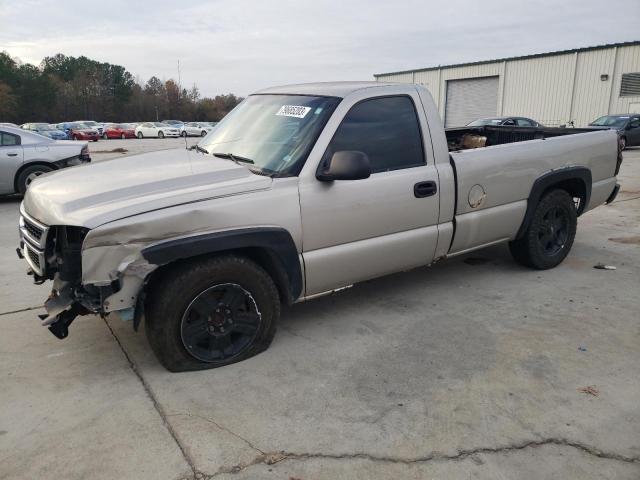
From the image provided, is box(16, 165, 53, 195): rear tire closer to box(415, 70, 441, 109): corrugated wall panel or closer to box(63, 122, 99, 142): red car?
box(415, 70, 441, 109): corrugated wall panel

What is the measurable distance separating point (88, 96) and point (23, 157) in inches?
3348

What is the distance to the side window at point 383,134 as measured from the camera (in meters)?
3.78

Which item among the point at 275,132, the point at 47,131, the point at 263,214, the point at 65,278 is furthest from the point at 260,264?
the point at 47,131

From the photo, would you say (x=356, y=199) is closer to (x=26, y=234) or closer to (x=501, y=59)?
(x=26, y=234)

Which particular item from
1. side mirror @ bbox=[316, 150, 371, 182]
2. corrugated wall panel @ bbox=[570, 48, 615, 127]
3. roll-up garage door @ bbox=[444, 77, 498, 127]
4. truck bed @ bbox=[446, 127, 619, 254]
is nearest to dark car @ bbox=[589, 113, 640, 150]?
corrugated wall panel @ bbox=[570, 48, 615, 127]

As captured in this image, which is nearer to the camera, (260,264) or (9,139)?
(260,264)

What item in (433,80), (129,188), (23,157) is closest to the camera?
(129,188)

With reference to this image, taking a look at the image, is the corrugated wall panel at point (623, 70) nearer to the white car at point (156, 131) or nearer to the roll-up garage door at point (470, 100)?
the roll-up garage door at point (470, 100)

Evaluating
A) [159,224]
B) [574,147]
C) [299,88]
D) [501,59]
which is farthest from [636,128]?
[159,224]

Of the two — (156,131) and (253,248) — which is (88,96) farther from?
(253,248)

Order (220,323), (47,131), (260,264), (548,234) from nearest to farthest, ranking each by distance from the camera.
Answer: (220,323), (260,264), (548,234), (47,131)

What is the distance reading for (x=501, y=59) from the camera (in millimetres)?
34781

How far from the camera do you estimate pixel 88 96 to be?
279 feet

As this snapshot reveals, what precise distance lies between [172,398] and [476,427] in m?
1.76
